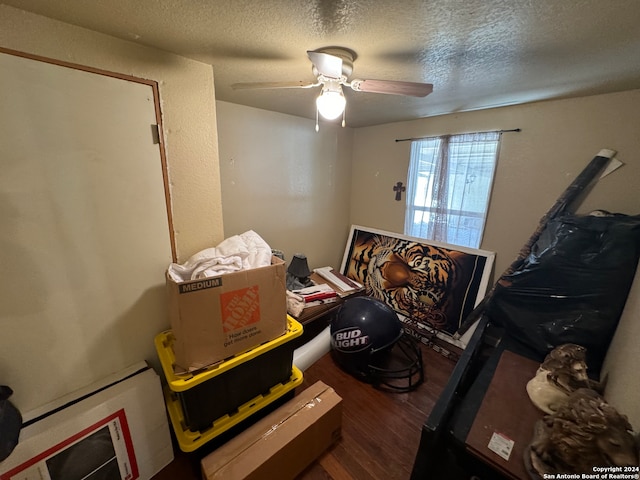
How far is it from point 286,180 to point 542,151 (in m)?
2.15

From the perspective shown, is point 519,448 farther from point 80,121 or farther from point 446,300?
point 80,121

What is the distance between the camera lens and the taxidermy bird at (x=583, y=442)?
2.42ft

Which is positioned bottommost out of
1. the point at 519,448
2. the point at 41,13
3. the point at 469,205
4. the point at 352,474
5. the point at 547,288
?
the point at 352,474

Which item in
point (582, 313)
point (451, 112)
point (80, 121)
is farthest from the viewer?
point (451, 112)

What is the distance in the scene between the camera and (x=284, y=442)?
113cm

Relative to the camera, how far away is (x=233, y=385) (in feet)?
3.90

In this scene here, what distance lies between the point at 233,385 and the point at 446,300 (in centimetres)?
192

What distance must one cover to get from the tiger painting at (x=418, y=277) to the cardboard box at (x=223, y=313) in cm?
164

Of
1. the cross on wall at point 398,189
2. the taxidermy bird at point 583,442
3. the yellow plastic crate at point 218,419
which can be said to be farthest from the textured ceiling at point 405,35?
the yellow plastic crate at point 218,419

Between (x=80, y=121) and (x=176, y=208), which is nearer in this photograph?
(x=80, y=121)

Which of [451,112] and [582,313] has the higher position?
[451,112]

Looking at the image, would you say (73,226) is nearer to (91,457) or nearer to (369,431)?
(91,457)

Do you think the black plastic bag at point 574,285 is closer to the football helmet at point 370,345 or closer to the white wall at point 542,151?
the white wall at point 542,151

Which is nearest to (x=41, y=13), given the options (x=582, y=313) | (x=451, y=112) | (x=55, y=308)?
(x=55, y=308)
